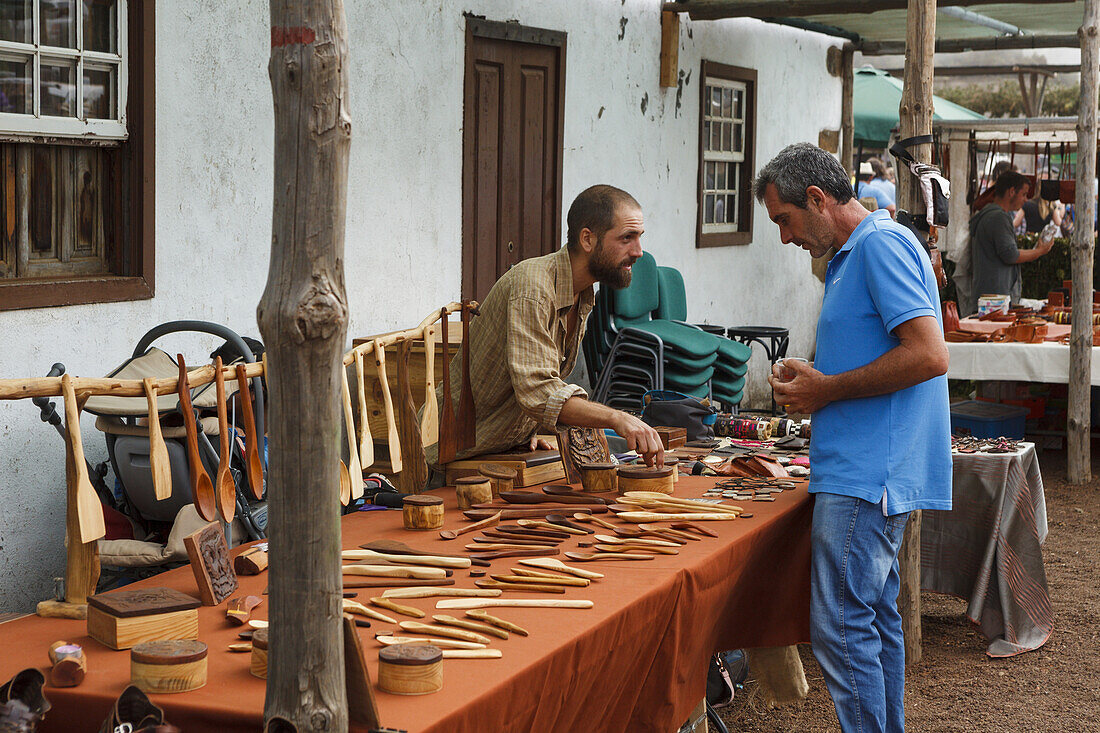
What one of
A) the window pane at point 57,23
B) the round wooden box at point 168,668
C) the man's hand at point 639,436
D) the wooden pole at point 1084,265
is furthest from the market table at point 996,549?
the window pane at point 57,23

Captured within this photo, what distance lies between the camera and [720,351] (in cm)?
816

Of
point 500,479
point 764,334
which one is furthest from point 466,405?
point 764,334

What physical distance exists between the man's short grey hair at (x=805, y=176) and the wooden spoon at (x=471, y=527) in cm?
120

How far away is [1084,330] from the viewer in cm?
779

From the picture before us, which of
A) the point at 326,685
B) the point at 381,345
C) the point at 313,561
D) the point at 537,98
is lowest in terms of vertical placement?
the point at 326,685

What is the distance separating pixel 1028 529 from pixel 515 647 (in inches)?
129

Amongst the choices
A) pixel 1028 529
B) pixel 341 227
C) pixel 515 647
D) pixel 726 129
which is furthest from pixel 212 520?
pixel 726 129

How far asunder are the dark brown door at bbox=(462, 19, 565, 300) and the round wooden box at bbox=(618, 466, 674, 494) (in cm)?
325

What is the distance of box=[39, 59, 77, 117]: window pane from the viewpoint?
434cm

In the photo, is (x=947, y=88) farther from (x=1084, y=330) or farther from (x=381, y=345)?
(x=381, y=345)

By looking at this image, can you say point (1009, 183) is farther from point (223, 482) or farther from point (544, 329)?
point (223, 482)

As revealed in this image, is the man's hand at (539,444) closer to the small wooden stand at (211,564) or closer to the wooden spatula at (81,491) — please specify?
the small wooden stand at (211,564)

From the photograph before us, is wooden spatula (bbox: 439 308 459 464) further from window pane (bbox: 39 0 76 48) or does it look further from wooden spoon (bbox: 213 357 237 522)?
window pane (bbox: 39 0 76 48)

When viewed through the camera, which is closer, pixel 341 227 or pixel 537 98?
pixel 341 227
